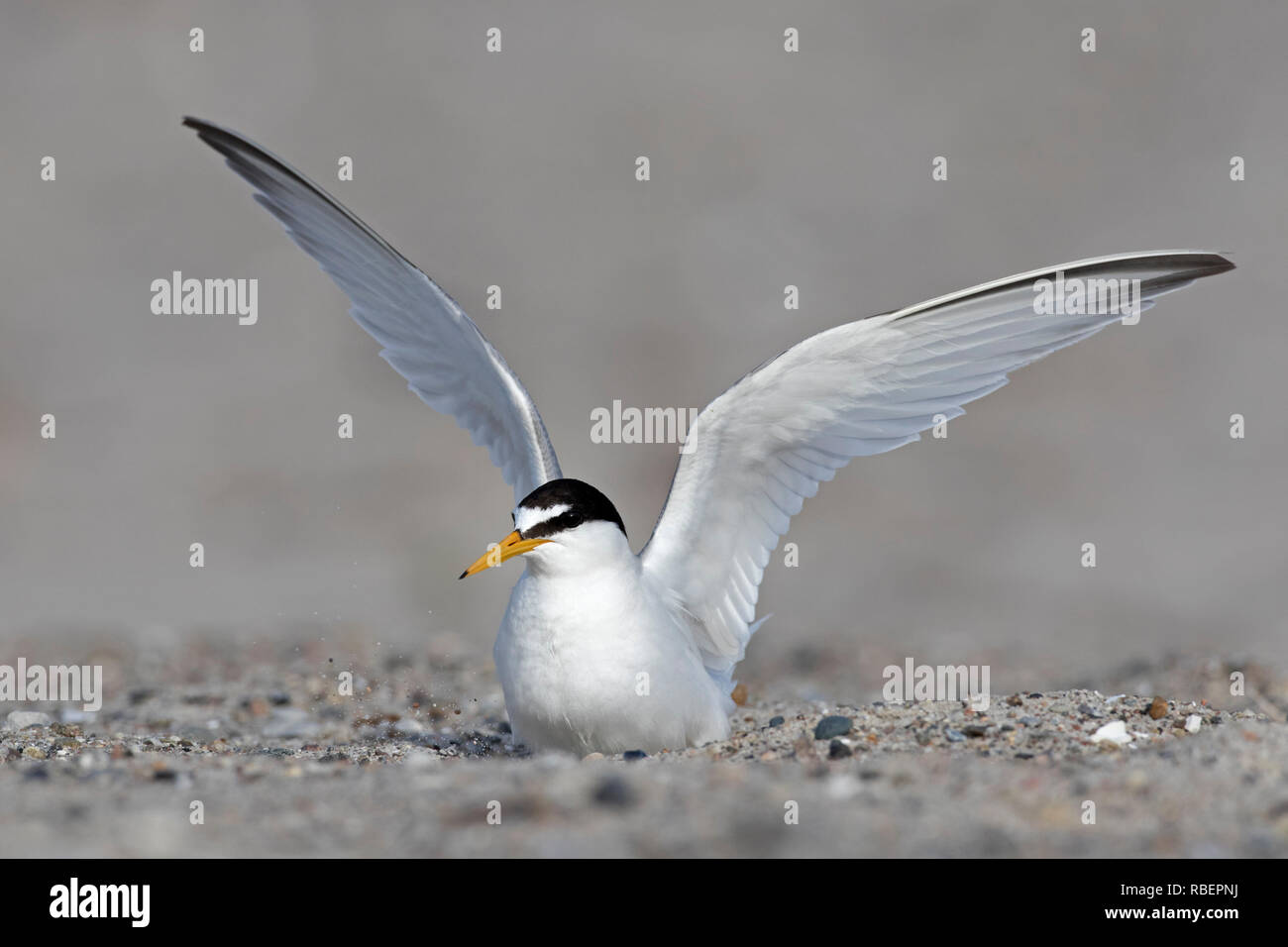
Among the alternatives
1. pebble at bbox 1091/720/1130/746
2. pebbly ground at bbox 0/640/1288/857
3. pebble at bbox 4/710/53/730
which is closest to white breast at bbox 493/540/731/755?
pebbly ground at bbox 0/640/1288/857

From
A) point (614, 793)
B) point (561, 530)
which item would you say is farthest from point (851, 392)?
point (614, 793)

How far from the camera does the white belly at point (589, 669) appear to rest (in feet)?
19.6

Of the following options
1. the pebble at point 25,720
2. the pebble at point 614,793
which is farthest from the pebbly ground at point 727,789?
the pebble at point 25,720

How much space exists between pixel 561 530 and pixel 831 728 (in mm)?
1396

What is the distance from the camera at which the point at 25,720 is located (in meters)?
7.69

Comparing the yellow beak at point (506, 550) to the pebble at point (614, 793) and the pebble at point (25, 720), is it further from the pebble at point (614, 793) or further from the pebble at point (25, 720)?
the pebble at point (25, 720)

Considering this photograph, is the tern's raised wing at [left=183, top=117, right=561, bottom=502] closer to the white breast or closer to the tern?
the tern

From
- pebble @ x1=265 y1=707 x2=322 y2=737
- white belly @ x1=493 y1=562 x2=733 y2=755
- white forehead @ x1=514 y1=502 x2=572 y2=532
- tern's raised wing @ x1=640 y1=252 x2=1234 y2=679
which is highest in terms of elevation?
tern's raised wing @ x1=640 y1=252 x2=1234 y2=679

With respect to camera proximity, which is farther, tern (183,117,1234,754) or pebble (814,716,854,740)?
tern (183,117,1234,754)

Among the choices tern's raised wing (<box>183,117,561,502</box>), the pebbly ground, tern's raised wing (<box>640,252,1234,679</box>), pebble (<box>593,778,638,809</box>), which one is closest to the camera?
the pebbly ground

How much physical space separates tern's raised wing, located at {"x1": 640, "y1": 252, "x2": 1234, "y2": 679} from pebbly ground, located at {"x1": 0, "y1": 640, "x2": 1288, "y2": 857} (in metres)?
1.03

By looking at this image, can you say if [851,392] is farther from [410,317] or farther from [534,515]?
[410,317]

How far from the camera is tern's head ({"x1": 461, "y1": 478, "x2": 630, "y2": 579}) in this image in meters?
5.93
